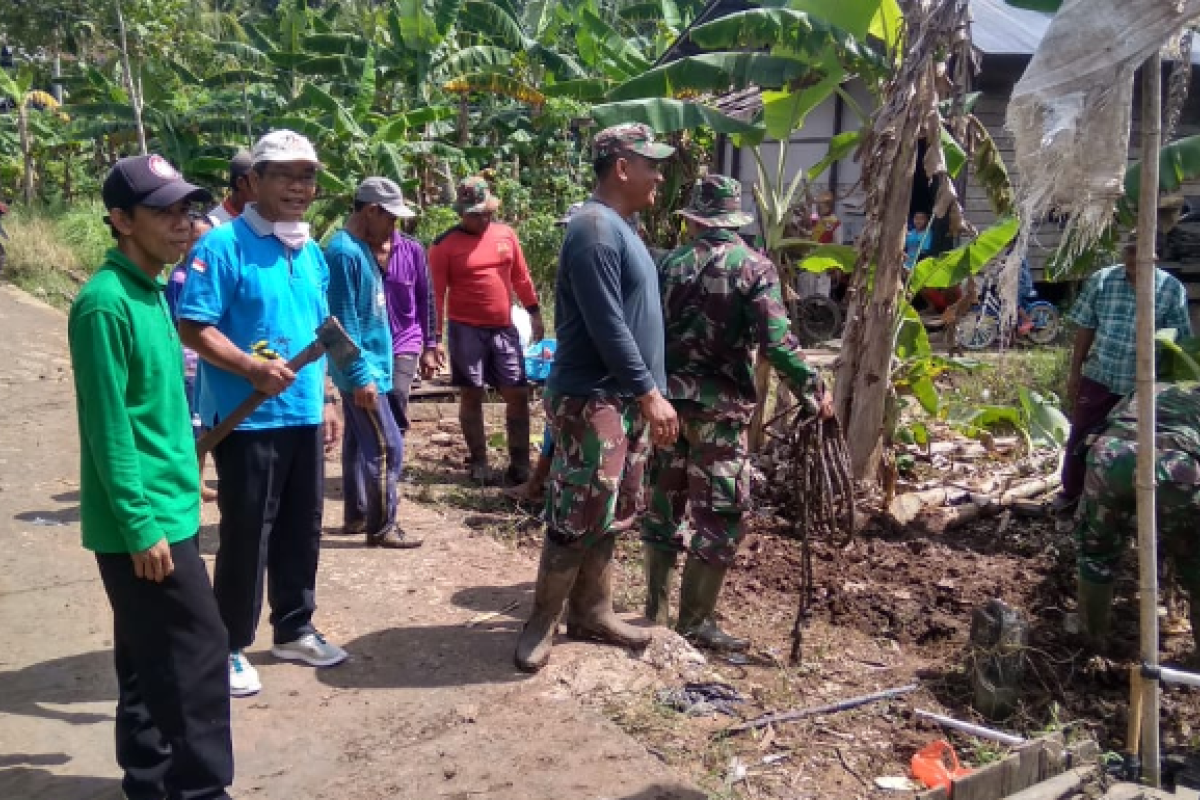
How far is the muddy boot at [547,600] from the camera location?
427 cm

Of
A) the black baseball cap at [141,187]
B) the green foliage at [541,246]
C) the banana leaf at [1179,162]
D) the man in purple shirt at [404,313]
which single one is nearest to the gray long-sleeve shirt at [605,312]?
the black baseball cap at [141,187]

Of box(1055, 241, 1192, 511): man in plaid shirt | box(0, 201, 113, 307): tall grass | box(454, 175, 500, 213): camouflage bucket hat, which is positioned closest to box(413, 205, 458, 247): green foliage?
box(0, 201, 113, 307): tall grass

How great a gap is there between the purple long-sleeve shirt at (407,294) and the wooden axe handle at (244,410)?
2.60 m

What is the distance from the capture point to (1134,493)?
4461mm

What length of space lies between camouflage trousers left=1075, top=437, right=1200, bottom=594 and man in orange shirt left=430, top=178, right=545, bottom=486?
3.73m

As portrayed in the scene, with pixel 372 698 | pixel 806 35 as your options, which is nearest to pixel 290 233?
pixel 372 698

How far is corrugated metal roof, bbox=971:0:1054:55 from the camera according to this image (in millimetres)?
12367

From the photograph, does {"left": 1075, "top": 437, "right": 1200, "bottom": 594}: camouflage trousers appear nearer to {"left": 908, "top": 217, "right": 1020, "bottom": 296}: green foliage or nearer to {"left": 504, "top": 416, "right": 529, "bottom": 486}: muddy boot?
{"left": 908, "top": 217, "right": 1020, "bottom": 296}: green foliage

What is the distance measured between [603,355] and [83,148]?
882 inches

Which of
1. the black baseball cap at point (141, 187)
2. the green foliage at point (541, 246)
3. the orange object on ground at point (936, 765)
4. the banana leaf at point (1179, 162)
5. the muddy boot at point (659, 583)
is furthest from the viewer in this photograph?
the green foliage at point (541, 246)

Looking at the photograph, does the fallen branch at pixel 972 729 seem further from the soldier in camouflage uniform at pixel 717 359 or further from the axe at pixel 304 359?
the axe at pixel 304 359

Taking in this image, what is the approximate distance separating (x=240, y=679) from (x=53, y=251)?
14987mm

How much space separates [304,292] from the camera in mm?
4082

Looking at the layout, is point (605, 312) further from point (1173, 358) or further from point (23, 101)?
point (23, 101)
